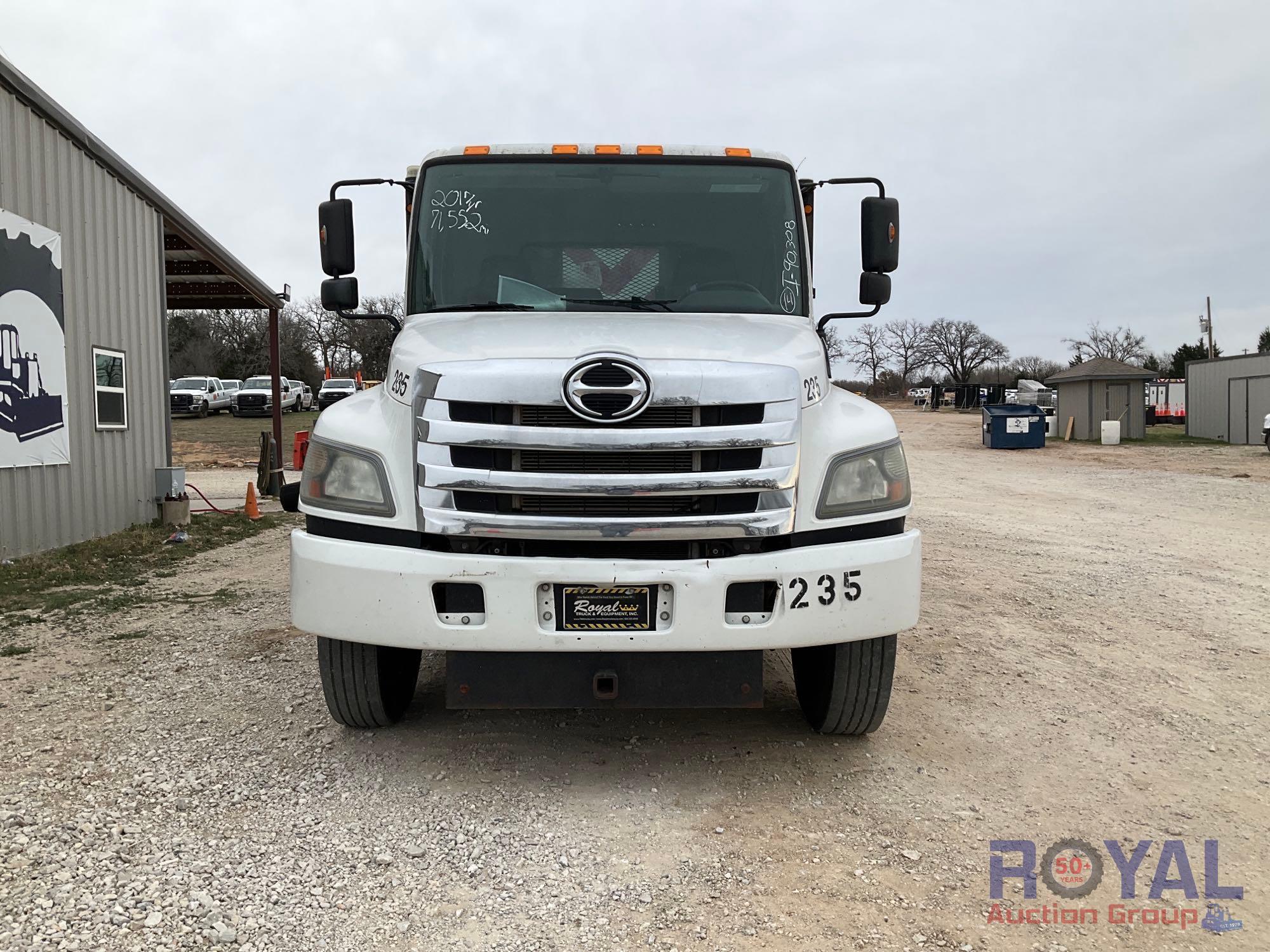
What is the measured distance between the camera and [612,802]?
10.9ft

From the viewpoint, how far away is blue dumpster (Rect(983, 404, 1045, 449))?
27.4 metres

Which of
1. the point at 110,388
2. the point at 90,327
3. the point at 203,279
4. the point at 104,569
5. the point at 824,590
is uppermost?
the point at 203,279

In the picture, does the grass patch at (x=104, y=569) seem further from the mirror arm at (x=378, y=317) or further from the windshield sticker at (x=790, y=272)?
the windshield sticker at (x=790, y=272)

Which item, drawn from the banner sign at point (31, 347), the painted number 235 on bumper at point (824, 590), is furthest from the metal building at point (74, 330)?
the painted number 235 on bumper at point (824, 590)

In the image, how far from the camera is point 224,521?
11.7m

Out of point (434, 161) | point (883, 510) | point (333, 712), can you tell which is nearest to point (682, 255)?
point (434, 161)

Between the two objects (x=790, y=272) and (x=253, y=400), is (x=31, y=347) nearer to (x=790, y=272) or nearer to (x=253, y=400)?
(x=790, y=272)

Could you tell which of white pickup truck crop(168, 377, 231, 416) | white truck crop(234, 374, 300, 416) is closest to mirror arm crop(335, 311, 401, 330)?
white truck crop(234, 374, 300, 416)

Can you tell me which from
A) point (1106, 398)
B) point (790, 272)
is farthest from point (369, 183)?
point (1106, 398)

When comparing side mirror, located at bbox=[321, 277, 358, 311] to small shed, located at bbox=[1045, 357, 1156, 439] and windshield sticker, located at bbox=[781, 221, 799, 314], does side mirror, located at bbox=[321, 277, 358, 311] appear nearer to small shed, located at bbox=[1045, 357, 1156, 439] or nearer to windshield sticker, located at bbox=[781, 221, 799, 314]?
windshield sticker, located at bbox=[781, 221, 799, 314]

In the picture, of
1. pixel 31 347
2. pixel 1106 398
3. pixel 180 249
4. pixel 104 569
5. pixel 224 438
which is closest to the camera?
pixel 104 569

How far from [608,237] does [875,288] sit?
1.43 metres

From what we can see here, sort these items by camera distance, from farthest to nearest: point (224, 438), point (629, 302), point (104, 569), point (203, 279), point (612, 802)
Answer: point (224, 438) < point (203, 279) < point (104, 569) < point (629, 302) < point (612, 802)

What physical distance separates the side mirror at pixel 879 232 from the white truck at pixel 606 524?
1.15 metres
